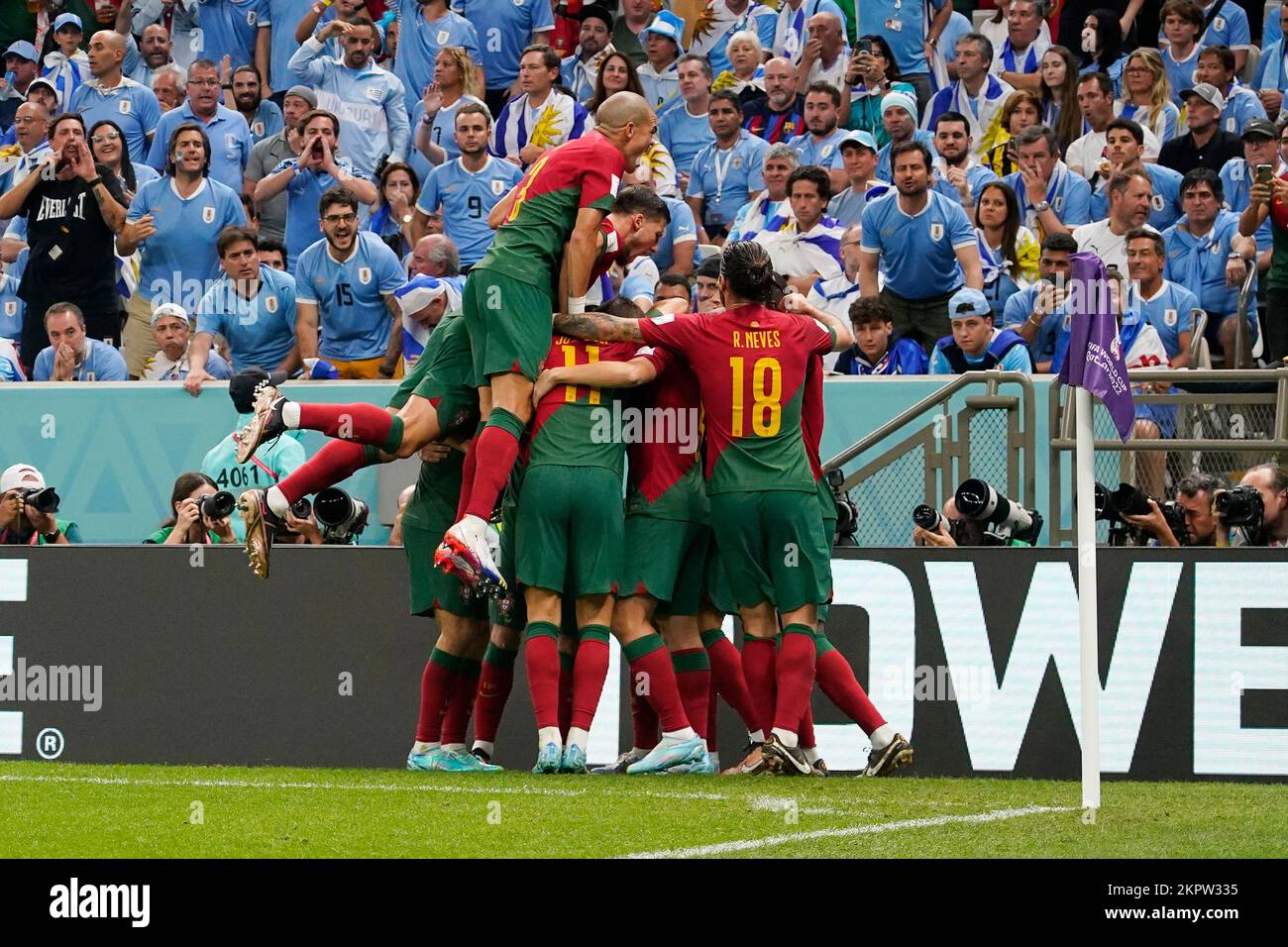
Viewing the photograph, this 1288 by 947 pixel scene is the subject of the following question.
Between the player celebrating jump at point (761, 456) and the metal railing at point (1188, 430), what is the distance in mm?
2257

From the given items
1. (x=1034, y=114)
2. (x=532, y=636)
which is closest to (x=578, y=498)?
(x=532, y=636)

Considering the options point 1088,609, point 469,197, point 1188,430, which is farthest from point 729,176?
point 1088,609

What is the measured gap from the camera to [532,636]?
8008 millimetres

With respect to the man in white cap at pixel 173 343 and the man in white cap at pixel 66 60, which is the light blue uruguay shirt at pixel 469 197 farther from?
the man in white cap at pixel 66 60

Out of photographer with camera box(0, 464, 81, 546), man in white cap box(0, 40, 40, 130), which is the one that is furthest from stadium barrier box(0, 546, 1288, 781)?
man in white cap box(0, 40, 40, 130)

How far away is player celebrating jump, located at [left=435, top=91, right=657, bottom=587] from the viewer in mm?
7859

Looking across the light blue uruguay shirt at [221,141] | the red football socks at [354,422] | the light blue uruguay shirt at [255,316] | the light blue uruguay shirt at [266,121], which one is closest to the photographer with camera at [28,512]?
the light blue uruguay shirt at [255,316]

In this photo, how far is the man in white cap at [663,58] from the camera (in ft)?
51.8

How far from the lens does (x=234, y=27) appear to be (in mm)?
17219

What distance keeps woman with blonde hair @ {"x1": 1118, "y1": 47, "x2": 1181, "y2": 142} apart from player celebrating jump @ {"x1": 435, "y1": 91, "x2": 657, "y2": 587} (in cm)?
669

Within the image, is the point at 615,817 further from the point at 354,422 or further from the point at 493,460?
the point at 354,422

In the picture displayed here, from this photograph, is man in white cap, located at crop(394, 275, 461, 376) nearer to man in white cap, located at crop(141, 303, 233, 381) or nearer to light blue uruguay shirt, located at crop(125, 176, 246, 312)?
man in white cap, located at crop(141, 303, 233, 381)

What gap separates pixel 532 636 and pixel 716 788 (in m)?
1.08
